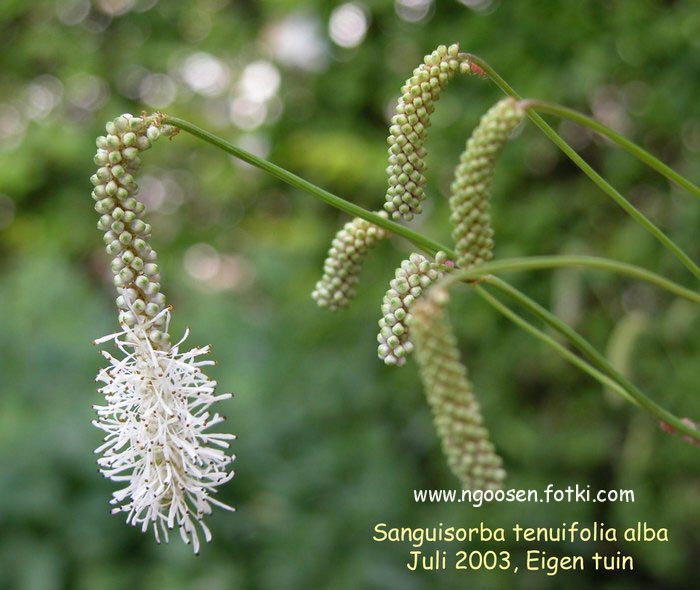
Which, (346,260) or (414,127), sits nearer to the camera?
(414,127)

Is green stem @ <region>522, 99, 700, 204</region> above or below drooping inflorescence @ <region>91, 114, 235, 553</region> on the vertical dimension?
above

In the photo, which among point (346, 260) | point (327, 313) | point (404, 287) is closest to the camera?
point (404, 287)

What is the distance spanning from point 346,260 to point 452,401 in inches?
9.5

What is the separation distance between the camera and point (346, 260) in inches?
28.2

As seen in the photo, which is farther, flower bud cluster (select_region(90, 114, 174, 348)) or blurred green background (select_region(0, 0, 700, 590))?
blurred green background (select_region(0, 0, 700, 590))

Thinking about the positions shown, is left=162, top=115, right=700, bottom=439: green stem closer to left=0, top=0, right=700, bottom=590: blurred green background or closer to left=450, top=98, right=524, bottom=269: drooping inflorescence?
left=450, top=98, right=524, bottom=269: drooping inflorescence

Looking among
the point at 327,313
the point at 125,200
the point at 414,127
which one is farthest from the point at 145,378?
the point at 327,313

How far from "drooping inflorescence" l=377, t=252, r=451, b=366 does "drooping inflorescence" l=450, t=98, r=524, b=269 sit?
0.02m

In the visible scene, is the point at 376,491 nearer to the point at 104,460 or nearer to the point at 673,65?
the point at 673,65

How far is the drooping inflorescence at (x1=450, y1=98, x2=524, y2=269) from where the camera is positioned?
53 cm

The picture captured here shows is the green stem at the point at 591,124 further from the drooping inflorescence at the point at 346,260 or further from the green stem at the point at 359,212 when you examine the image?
the drooping inflorescence at the point at 346,260

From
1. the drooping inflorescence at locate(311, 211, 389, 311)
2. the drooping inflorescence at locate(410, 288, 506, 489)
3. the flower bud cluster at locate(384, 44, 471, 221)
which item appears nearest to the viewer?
the drooping inflorescence at locate(410, 288, 506, 489)

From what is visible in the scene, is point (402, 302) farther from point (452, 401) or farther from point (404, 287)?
point (452, 401)

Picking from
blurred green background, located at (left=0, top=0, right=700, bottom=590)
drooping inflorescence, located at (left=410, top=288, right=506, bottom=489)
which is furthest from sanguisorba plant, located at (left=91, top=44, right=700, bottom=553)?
blurred green background, located at (left=0, top=0, right=700, bottom=590)
